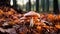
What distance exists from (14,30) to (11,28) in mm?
127

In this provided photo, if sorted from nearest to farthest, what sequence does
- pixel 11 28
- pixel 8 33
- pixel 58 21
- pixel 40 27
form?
pixel 8 33 < pixel 11 28 < pixel 40 27 < pixel 58 21

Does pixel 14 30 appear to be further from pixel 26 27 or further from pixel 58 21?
pixel 58 21

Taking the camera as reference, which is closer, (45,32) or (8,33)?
(8,33)

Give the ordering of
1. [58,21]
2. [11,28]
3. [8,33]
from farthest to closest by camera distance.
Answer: [58,21] < [11,28] < [8,33]

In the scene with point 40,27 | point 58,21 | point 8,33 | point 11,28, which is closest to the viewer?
point 8,33

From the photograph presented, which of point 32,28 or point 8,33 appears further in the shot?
point 32,28

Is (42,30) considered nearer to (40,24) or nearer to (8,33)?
(40,24)

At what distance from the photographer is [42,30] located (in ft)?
9.87

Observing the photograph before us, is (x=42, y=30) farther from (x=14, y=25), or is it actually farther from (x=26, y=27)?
(x=14, y=25)

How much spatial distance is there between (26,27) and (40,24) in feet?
1.26

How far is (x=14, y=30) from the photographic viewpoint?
9.27ft

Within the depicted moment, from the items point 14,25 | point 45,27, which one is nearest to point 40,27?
point 45,27

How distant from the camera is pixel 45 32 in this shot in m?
2.96

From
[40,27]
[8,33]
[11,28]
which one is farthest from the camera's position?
[40,27]
